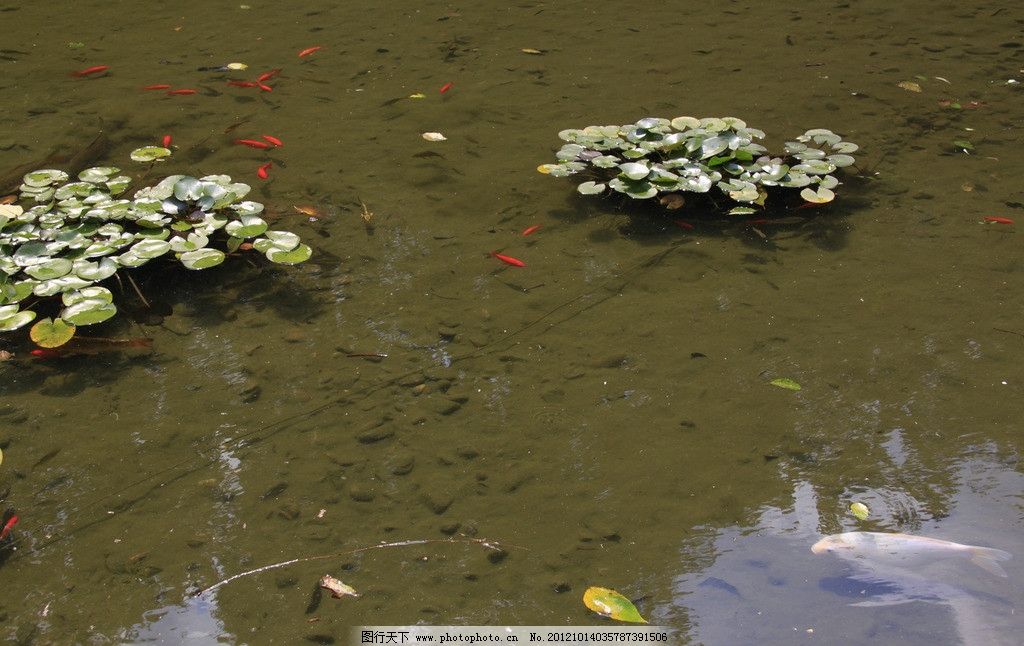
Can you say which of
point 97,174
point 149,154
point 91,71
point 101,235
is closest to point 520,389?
point 101,235

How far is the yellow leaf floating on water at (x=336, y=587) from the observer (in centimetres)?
201

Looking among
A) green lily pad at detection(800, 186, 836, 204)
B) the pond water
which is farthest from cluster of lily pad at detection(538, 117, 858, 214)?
the pond water

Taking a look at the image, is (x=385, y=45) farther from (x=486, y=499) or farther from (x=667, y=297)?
(x=486, y=499)

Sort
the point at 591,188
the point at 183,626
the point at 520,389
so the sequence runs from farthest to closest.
Result: the point at 591,188
the point at 520,389
the point at 183,626

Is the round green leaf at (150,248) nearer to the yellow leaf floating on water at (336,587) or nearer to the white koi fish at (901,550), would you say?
the yellow leaf floating on water at (336,587)

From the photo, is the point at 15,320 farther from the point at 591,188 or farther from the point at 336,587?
the point at 591,188

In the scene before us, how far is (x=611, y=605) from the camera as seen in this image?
6.48 feet

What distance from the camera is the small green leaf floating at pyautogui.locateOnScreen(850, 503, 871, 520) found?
2.20 metres

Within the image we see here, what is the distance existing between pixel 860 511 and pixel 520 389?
39.3 inches

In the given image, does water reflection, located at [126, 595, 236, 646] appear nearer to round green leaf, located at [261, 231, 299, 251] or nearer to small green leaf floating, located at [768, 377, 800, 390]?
round green leaf, located at [261, 231, 299, 251]

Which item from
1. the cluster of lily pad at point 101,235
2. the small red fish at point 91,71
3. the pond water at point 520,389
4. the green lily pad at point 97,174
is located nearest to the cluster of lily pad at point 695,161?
the pond water at point 520,389

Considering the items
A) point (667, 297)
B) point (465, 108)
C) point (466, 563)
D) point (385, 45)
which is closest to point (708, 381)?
point (667, 297)

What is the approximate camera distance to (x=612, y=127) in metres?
3.71

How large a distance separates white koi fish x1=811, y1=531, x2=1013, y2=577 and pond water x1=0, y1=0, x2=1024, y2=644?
0.04m
